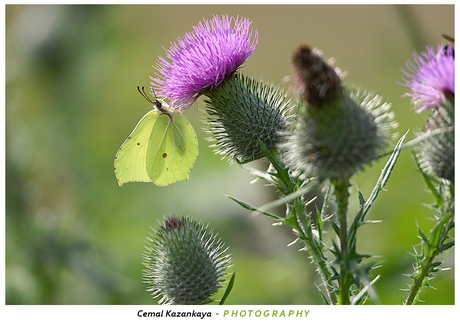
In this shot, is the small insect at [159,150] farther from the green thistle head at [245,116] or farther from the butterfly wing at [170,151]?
the green thistle head at [245,116]

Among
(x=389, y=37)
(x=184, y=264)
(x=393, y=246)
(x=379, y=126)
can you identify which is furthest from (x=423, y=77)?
(x=389, y=37)

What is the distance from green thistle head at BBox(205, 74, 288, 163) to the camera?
314cm

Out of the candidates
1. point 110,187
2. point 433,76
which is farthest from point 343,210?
point 110,187

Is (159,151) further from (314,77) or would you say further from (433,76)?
(433,76)

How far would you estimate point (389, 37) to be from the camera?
6441mm

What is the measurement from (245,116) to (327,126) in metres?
0.96

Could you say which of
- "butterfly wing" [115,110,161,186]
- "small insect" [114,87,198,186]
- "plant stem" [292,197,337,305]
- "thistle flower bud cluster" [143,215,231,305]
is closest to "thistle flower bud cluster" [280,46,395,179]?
"plant stem" [292,197,337,305]

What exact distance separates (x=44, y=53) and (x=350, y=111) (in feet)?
23.9

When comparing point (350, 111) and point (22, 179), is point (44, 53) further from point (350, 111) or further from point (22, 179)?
point (350, 111)

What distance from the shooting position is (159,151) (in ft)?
13.2

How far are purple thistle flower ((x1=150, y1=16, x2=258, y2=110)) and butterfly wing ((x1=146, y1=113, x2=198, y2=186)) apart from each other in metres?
0.63

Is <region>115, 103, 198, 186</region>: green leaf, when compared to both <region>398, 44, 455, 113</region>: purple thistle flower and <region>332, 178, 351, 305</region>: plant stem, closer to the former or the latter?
<region>332, 178, 351, 305</region>: plant stem

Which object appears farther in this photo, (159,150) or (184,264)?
(159,150)

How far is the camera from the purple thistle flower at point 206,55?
3139 millimetres
